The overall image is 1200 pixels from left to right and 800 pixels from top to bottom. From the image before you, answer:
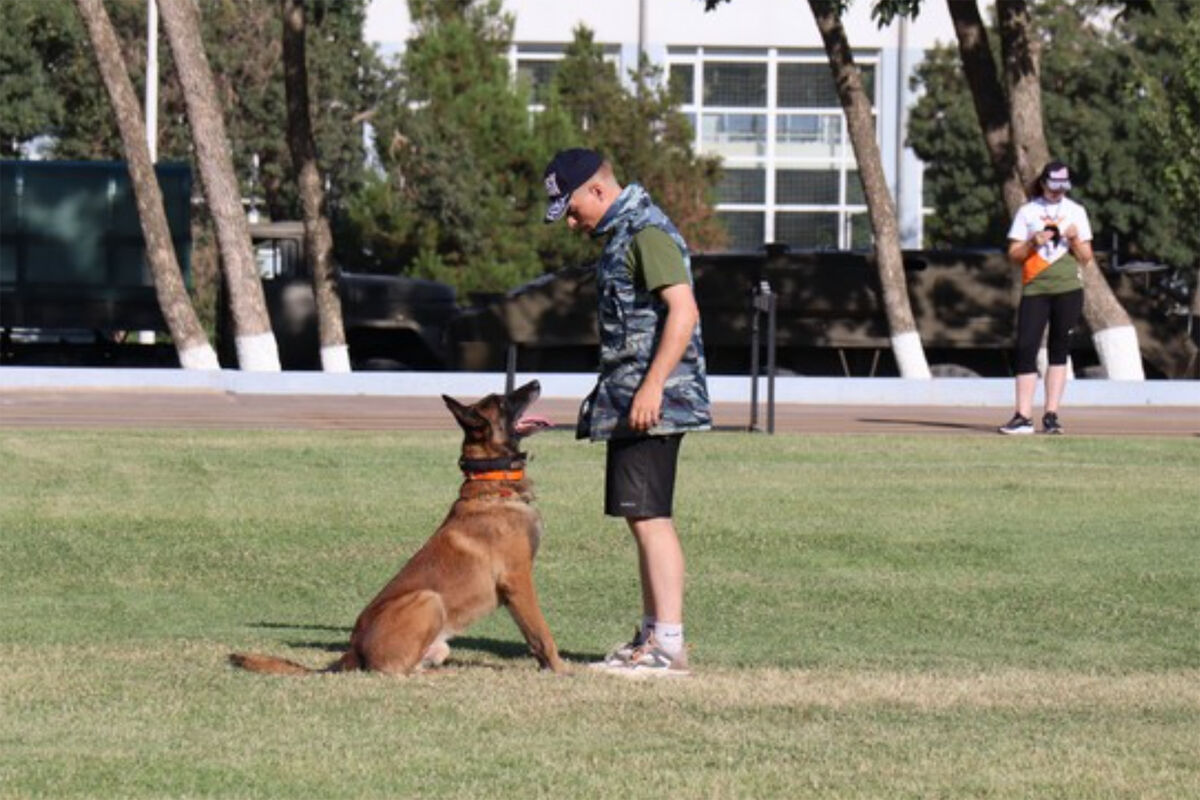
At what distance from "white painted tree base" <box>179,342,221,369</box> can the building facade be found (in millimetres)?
37307

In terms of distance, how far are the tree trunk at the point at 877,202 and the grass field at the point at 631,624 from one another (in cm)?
973

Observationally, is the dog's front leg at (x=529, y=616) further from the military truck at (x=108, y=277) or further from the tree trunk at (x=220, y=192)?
the military truck at (x=108, y=277)

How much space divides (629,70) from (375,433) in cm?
3953

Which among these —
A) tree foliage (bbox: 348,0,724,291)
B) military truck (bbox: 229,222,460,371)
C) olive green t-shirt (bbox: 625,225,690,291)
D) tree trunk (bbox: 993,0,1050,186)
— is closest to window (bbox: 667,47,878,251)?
tree foliage (bbox: 348,0,724,291)

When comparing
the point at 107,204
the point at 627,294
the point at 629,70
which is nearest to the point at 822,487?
→ the point at 627,294

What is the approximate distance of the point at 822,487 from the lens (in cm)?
1703

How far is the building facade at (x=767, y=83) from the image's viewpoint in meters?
70.6

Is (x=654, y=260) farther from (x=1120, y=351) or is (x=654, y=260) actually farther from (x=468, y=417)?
(x=1120, y=351)

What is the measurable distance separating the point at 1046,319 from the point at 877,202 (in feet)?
37.3

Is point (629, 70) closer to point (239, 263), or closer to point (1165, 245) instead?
point (1165, 245)

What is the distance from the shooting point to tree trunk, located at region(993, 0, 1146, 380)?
28.8m

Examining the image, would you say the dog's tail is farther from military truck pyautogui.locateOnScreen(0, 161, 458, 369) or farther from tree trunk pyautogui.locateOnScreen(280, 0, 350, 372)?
military truck pyautogui.locateOnScreen(0, 161, 458, 369)

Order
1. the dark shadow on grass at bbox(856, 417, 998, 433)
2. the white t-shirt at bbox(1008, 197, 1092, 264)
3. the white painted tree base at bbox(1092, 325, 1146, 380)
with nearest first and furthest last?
the white t-shirt at bbox(1008, 197, 1092, 264) → the dark shadow on grass at bbox(856, 417, 998, 433) → the white painted tree base at bbox(1092, 325, 1146, 380)

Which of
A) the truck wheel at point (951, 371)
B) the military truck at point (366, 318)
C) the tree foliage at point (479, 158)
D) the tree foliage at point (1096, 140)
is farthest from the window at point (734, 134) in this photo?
the truck wheel at point (951, 371)
